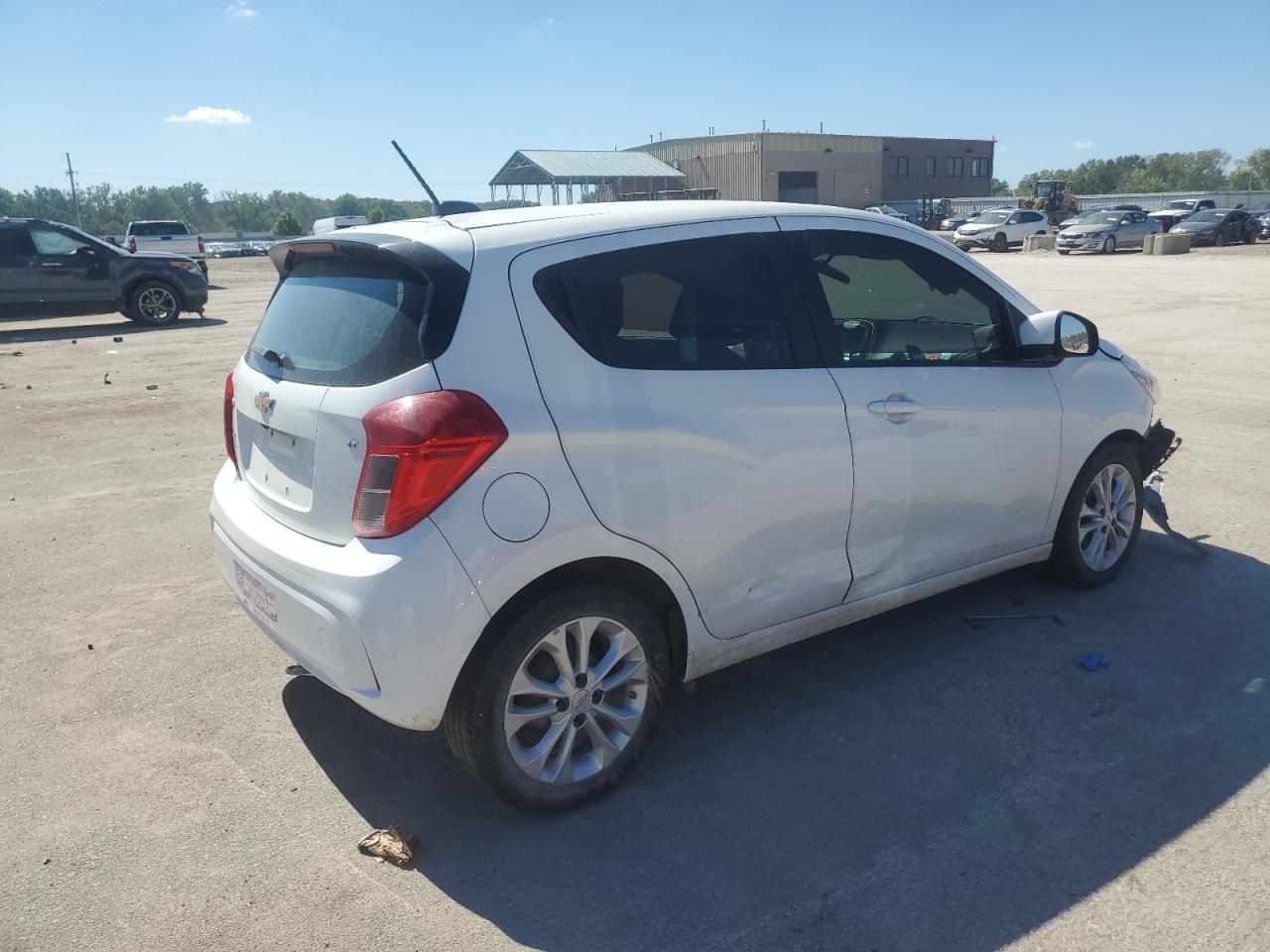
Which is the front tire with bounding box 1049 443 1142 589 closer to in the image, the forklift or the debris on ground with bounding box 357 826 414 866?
the debris on ground with bounding box 357 826 414 866

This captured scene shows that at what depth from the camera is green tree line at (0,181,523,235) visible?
115188mm

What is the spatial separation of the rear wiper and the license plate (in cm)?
72

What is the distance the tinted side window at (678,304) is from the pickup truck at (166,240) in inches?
1183

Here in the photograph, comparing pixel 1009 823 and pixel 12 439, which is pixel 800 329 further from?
pixel 12 439

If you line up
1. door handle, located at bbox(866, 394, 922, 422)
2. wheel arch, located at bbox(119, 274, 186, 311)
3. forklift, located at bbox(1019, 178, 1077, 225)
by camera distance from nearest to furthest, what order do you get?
1. door handle, located at bbox(866, 394, 922, 422)
2. wheel arch, located at bbox(119, 274, 186, 311)
3. forklift, located at bbox(1019, 178, 1077, 225)

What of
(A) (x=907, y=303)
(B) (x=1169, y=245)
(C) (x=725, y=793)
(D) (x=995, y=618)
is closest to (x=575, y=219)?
(A) (x=907, y=303)

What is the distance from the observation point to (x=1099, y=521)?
193 inches

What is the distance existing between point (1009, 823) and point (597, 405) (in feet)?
6.03

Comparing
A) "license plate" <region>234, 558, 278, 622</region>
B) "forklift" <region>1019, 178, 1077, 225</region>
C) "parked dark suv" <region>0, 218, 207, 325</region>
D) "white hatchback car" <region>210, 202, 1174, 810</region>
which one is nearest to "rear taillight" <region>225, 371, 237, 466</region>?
"white hatchback car" <region>210, 202, 1174, 810</region>

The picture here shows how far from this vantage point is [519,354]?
3057 mm

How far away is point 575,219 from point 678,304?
447mm

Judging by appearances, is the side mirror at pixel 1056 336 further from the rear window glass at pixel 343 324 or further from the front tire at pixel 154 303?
the front tire at pixel 154 303

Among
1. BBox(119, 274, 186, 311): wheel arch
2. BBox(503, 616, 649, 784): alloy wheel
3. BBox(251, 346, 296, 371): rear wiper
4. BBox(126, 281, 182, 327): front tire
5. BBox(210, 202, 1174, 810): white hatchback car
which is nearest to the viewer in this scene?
BBox(210, 202, 1174, 810): white hatchback car

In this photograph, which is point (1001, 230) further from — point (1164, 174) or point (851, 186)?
point (1164, 174)
